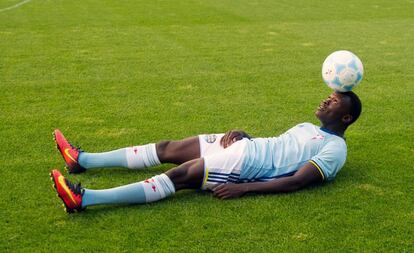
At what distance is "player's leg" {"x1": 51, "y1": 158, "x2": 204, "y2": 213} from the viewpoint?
4242mm

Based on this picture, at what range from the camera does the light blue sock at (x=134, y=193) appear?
430 cm

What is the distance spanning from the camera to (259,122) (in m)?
6.41

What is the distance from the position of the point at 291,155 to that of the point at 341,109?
0.52m

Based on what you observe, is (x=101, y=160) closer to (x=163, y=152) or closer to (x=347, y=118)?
(x=163, y=152)

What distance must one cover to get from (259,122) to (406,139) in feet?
4.66

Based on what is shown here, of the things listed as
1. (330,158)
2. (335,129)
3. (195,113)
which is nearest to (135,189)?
(330,158)

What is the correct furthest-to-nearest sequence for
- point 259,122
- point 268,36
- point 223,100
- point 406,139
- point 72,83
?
1. point 268,36
2. point 72,83
3. point 223,100
4. point 259,122
5. point 406,139

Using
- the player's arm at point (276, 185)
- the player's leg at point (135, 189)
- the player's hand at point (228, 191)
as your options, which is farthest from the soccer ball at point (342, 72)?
the player's leg at point (135, 189)

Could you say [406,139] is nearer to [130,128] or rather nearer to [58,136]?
[130,128]

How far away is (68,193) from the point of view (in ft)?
13.9

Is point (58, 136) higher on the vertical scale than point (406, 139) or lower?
higher

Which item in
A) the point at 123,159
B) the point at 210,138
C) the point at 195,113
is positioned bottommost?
the point at 195,113

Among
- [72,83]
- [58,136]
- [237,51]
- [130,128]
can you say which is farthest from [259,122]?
[237,51]

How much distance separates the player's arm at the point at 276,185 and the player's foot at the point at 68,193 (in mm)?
965
